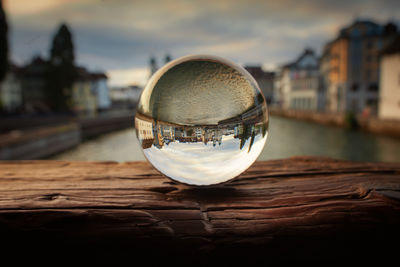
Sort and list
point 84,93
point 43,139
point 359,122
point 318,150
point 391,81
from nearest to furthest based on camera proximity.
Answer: point 43,139 → point 318,150 → point 391,81 → point 359,122 → point 84,93

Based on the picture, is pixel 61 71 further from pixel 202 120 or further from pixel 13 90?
pixel 202 120

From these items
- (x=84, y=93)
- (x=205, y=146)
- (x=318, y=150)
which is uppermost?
(x=84, y=93)

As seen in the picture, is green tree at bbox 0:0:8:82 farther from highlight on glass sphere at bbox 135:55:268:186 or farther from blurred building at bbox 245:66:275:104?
blurred building at bbox 245:66:275:104

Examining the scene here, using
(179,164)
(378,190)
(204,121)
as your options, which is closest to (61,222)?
(179,164)

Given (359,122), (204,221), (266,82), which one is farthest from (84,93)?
(204,221)

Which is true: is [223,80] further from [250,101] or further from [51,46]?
[51,46]

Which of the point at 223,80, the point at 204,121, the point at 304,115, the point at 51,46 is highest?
the point at 51,46

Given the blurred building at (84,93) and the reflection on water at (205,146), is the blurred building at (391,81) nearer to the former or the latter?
the reflection on water at (205,146)
